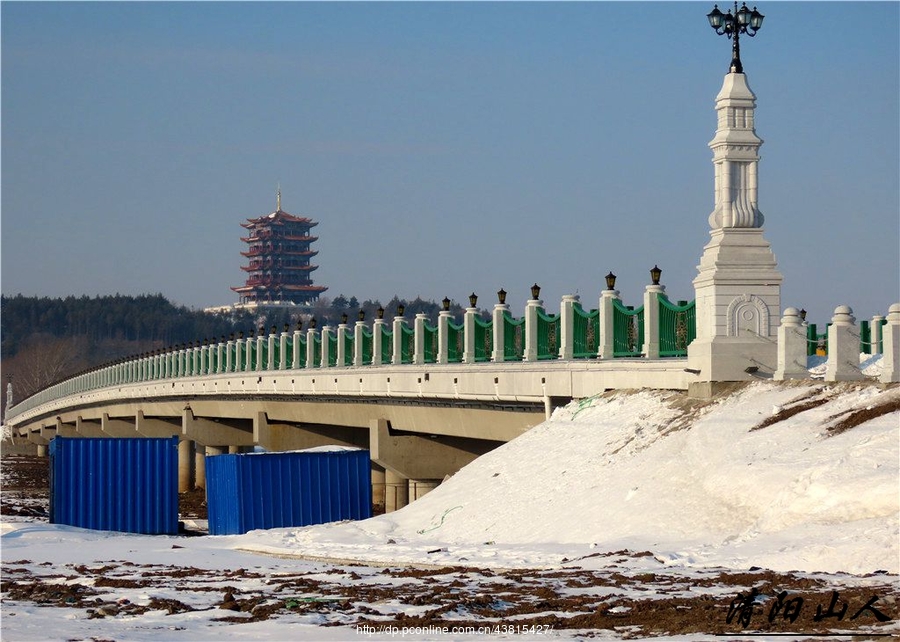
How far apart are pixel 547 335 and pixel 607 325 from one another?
338 centimetres

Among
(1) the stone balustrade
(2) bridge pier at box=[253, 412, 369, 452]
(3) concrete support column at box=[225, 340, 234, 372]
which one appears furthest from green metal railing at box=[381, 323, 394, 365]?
(3) concrete support column at box=[225, 340, 234, 372]

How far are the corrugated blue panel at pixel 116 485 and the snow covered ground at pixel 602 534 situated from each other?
4.75m

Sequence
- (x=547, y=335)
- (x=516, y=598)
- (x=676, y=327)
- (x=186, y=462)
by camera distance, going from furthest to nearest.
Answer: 1. (x=186, y=462)
2. (x=547, y=335)
3. (x=676, y=327)
4. (x=516, y=598)

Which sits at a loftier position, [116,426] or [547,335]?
[547,335]

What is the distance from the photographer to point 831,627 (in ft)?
43.0

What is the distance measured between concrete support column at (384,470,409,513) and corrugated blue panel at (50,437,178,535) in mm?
9964

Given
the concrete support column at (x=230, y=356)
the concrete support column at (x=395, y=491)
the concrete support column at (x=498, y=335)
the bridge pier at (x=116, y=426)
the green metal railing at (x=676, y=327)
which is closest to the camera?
the green metal railing at (x=676, y=327)

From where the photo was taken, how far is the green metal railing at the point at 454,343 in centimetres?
3781

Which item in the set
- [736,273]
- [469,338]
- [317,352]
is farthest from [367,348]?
[736,273]

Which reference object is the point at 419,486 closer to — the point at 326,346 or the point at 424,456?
the point at 424,456

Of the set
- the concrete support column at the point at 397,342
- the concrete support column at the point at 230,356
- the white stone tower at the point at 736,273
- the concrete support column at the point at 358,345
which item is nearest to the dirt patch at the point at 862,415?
the white stone tower at the point at 736,273

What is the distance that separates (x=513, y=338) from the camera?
35.1 metres

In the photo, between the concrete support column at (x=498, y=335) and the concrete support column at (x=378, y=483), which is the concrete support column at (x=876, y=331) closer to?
the concrete support column at (x=498, y=335)

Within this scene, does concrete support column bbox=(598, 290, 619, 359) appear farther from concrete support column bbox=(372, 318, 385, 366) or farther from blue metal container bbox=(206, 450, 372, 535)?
concrete support column bbox=(372, 318, 385, 366)
